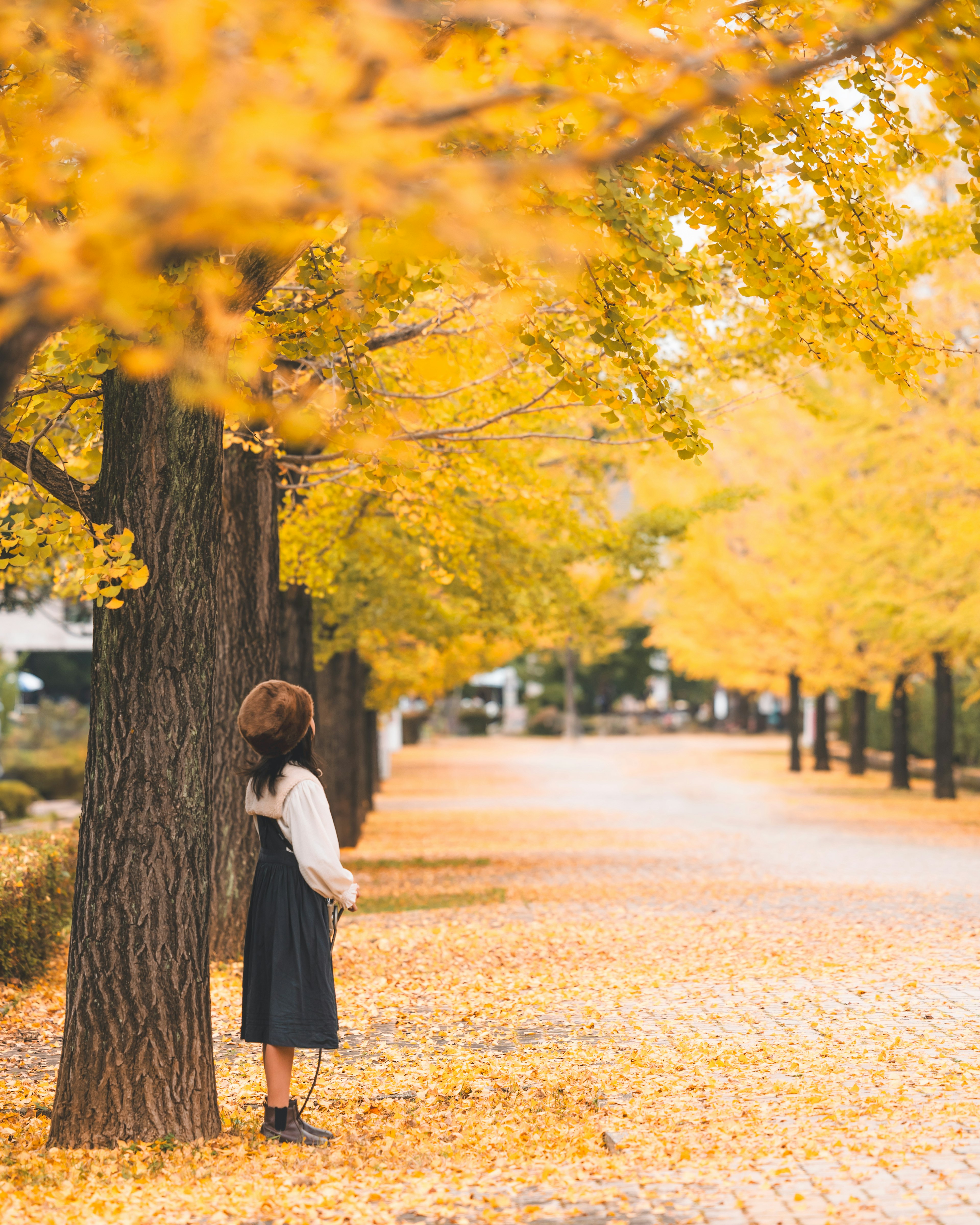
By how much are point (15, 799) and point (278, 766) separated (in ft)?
59.9

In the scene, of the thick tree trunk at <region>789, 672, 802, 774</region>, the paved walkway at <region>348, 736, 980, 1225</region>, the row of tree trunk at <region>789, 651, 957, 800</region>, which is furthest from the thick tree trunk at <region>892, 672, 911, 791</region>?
the thick tree trunk at <region>789, 672, 802, 774</region>

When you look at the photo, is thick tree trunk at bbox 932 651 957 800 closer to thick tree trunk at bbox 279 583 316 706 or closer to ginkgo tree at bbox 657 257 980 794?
ginkgo tree at bbox 657 257 980 794

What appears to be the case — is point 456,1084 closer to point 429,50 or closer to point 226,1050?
point 226,1050

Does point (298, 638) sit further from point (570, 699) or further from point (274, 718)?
point (570, 699)

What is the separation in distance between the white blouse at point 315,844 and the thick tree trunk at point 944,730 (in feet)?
67.5

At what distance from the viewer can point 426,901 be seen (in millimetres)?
12664

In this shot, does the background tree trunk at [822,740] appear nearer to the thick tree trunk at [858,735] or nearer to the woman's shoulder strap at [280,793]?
the thick tree trunk at [858,735]

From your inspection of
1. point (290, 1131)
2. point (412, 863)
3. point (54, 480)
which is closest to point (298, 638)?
point (412, 863)

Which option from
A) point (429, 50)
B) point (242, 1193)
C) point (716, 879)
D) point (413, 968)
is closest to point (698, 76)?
point (429, 50)

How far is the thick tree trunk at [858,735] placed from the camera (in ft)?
108

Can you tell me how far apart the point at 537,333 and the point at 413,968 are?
4777 millimetres

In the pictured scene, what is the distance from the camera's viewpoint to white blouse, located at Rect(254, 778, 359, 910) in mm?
4871

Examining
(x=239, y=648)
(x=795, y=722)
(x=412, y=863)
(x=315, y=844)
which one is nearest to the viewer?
(x=315, y=844)

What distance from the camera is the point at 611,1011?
7.32 meters
